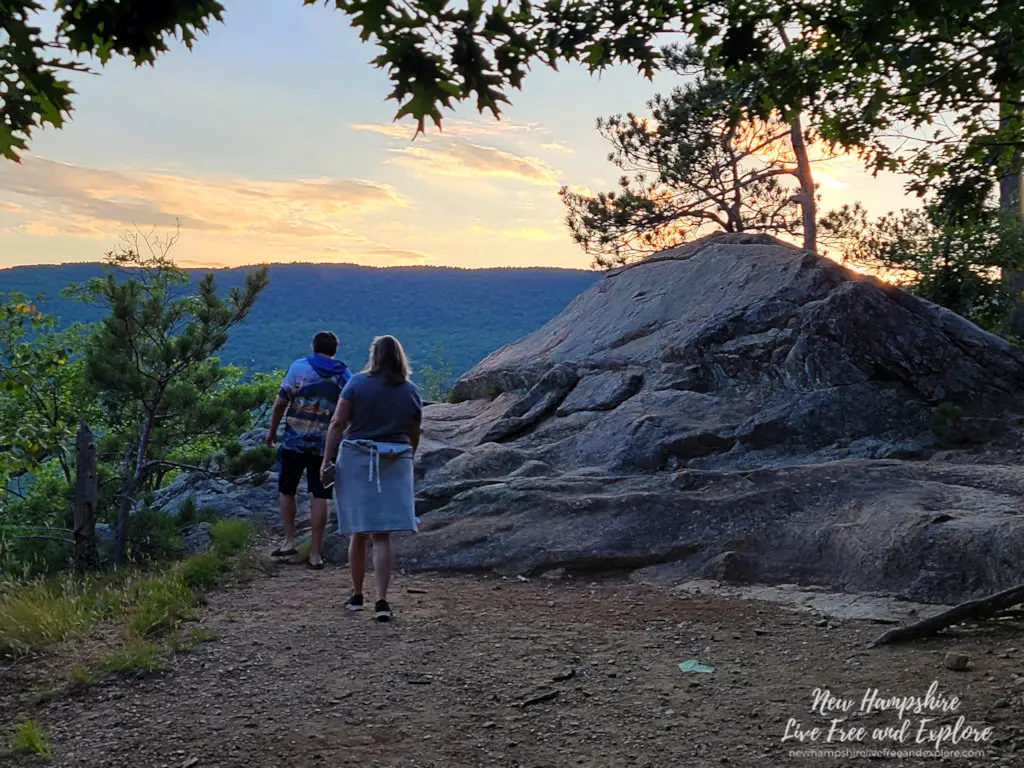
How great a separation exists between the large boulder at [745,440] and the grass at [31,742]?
12.8 ft

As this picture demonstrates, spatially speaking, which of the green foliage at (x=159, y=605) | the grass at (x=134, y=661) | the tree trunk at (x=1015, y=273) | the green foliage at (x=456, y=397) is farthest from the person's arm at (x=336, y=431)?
the tree trunk at (x=1015, y=273)

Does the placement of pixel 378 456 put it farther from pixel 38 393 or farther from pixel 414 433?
pixel 38 393

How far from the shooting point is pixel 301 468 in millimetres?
7883

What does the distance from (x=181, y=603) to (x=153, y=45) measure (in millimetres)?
4763

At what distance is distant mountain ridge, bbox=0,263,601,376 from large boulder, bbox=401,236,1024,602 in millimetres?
92419

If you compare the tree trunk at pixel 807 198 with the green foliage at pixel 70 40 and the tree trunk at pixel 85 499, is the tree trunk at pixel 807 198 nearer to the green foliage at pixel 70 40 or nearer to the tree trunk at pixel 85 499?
the tree trunk at pixel 85 499

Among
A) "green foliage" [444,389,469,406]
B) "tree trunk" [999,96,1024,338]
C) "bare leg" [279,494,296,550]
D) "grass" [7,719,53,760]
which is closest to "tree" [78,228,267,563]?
"bare leg" [279,494,296,550]

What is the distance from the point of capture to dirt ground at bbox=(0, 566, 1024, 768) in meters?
3.94

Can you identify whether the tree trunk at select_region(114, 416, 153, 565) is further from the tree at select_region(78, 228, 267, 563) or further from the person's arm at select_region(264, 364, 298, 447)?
the person's arm at select_region(264, 364, 298, 447)

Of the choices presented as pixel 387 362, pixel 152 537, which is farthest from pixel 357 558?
pixel 152 537

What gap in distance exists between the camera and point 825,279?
1138cm

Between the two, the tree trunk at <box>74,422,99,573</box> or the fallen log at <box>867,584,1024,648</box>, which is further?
the tree trunk at <box>74,422,99,573</box>

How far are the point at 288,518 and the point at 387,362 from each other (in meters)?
2.92

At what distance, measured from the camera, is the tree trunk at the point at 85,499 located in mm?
8086
